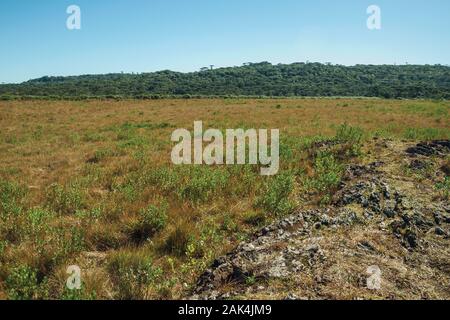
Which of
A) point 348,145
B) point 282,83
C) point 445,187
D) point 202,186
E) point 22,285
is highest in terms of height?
point 282,83

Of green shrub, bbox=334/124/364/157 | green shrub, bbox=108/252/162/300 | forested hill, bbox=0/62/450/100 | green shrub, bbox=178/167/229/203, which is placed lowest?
green shrub, bbox=108/252/162/300

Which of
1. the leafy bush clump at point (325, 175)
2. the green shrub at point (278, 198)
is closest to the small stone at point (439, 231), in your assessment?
the leafy bush clump at point (325, 175)

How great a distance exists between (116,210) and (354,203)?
4.61 metres

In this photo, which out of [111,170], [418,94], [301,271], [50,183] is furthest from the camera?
[418,94]

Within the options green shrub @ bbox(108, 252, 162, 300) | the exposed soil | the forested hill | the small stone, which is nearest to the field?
green shrub @ bbox(108, 252, 162, 300)

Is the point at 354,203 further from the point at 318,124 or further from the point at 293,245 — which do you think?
the point at 318,124

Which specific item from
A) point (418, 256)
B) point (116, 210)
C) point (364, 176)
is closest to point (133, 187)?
point (116, 210)

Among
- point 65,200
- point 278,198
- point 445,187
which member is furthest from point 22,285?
point 445,187

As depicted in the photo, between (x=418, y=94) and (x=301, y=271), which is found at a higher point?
(x=418, y=94)

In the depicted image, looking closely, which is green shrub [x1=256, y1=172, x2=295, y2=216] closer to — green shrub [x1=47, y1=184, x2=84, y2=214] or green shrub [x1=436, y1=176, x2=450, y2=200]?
green shrub [x1=436, y1=176, x2=450, y2=200]

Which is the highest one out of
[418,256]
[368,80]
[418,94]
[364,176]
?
[368,80]

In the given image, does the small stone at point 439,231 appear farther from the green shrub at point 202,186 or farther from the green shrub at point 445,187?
the green shrub at point 202,186

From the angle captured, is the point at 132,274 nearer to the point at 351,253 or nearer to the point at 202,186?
the point at 351,253

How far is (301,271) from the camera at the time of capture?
4.81 m
